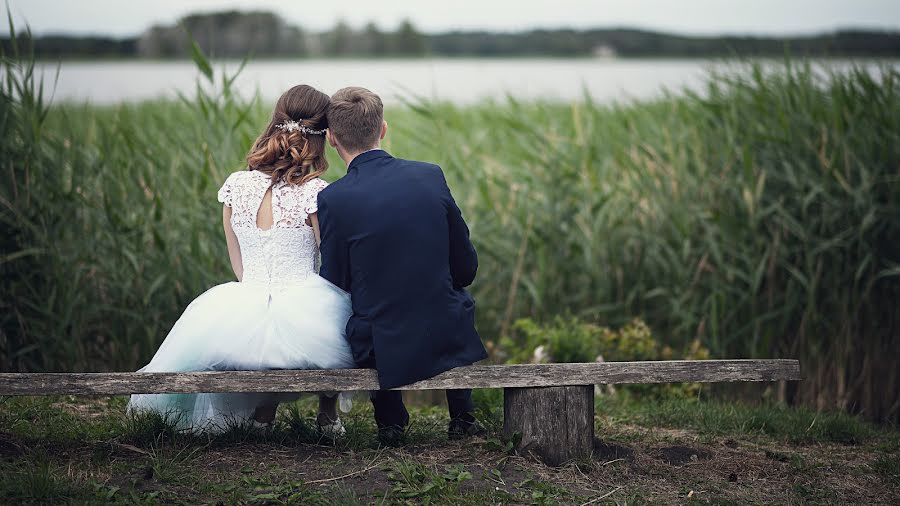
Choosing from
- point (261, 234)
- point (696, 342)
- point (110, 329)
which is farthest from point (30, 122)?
point (696, 342)

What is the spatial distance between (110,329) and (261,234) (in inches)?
80.3

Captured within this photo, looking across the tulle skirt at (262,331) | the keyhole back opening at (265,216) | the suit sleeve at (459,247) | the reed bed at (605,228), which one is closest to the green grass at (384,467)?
the tulle skirt at (262,331)

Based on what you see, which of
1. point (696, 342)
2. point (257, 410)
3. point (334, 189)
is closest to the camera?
point (334, 189)

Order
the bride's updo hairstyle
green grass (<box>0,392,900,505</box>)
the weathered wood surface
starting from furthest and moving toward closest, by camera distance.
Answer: the bride's updo hairstyle < the weathered wood surface < green grass (<box>0,392,900,505</box>)

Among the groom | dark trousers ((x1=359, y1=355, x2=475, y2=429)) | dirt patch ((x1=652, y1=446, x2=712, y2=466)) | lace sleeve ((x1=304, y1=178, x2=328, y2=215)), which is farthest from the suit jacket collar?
dirt patch ((x1=652, y1=446, x2=712, y2=466))

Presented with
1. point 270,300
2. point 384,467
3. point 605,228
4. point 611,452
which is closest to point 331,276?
point 270,300

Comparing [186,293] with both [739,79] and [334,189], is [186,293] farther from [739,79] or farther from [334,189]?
[739,79]

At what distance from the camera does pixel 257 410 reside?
12.0 ft

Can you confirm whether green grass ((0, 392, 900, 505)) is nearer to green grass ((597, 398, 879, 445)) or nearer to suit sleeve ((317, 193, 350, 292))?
green grass ((597, 398, 879, 445))

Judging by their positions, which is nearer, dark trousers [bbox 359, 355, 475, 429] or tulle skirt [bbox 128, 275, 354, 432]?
tulle skirt [bbox 128, 275, 354, 432]

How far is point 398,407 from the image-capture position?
A: 3.68m

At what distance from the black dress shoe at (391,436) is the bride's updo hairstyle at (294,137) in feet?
3.29

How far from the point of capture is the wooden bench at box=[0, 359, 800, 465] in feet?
10.8

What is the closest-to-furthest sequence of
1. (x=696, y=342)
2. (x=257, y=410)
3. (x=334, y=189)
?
(x=334, y=189) < (x=257, y=410) < (x=696, y=342)
